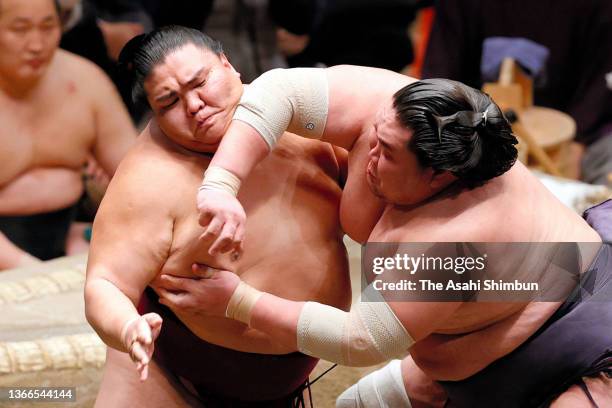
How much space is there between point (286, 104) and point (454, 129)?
32 centimetres

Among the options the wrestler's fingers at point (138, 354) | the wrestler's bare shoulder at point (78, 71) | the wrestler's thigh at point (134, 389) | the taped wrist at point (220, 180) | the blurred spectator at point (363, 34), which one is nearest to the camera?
the wrestler's fingers at point (138, 354)

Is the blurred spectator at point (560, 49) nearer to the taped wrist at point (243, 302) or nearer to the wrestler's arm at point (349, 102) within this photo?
the wrestler's arm at point (349, 102)

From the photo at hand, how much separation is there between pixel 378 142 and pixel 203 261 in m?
0.40

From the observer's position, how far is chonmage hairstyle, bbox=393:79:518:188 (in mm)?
1754

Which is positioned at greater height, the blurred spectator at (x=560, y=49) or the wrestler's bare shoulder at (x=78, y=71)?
the wrestler's bare shoulder at (x=78, y=71)

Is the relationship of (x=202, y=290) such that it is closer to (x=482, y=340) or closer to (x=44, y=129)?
(x=482, y=340)

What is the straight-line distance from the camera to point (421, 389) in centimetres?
227

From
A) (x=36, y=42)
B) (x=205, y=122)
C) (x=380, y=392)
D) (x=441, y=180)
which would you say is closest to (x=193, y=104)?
(x=205, y=122)

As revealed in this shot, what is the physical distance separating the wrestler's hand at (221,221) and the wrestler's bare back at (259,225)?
0.10 m

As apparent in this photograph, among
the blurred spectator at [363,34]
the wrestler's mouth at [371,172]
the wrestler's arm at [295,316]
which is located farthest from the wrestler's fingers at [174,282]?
the blurred spectator at [363,34]

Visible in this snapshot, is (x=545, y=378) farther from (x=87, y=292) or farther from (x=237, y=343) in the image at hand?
(x=87, y=292)

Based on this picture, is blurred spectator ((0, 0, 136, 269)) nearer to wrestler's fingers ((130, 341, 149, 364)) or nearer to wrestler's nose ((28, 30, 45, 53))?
wrestler's nose ((28, 30, 45, 53))

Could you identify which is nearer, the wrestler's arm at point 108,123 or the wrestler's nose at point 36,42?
the wrestler's nose at point 36,42

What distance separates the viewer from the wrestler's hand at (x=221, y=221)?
5.70 feet
